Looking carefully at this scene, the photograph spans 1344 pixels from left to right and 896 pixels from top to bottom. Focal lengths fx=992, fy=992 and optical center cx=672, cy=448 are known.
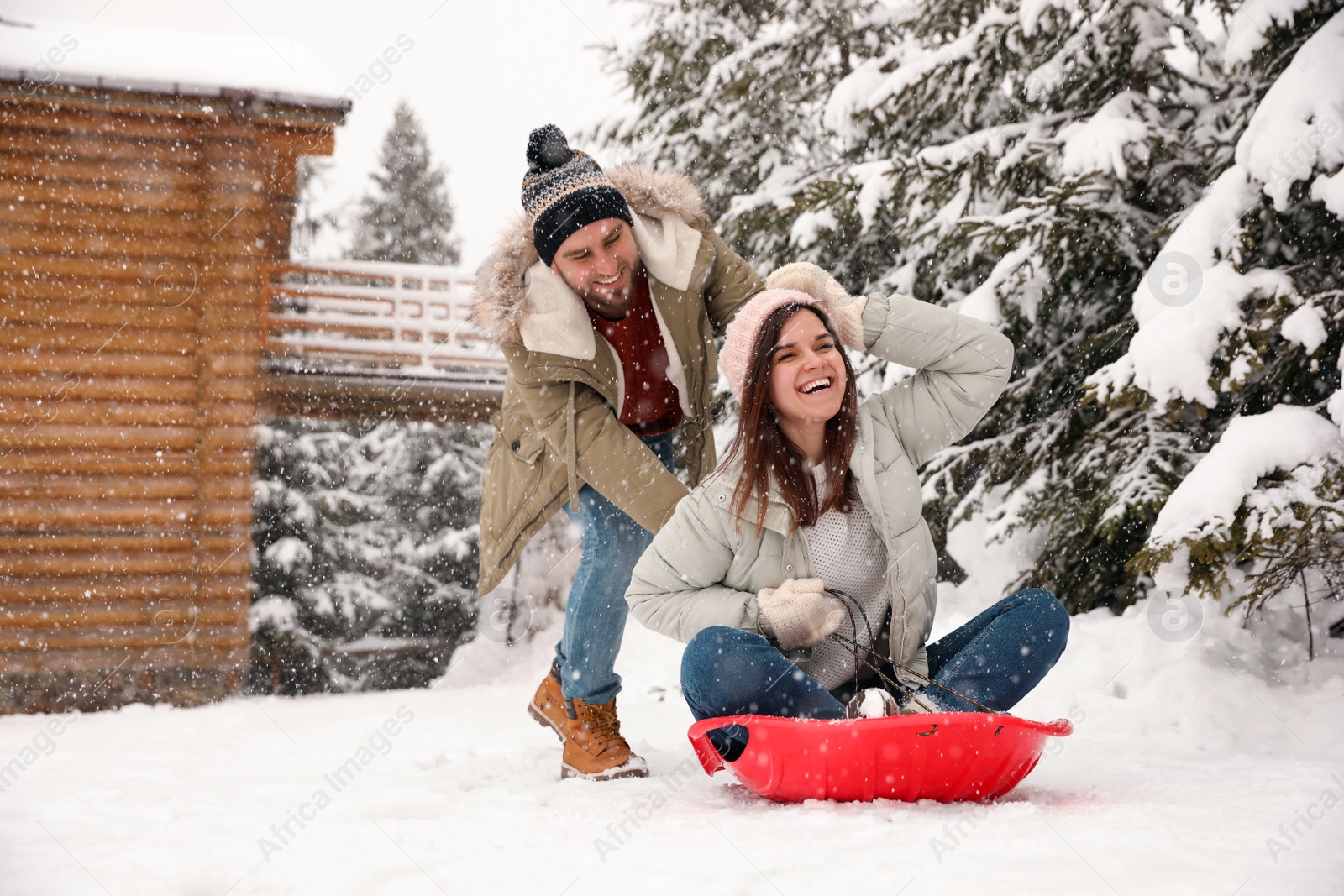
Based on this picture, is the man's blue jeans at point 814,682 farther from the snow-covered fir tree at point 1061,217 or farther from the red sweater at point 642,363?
the red sweater at point 642,363

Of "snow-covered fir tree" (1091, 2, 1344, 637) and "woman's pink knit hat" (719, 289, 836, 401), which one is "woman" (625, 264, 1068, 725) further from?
"snow-covered fir tree" (1091, 2, 1344, 637)

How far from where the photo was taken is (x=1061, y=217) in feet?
12.4

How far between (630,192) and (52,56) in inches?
239

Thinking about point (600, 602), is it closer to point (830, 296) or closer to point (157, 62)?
point (830, 296)

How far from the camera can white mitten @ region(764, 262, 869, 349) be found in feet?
7.92

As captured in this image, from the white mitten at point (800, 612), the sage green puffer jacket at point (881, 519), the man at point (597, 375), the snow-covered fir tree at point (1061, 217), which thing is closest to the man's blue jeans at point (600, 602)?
the man at point (597, 375)

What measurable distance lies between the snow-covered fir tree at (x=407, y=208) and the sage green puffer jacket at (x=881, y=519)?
1783 centimetres

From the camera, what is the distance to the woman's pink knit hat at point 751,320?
2.37m

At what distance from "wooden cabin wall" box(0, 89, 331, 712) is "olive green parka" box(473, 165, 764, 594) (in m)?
4.94

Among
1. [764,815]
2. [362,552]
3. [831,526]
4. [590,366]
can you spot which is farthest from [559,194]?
[362,552]

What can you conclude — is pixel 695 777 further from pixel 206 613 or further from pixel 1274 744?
pixel 206 613

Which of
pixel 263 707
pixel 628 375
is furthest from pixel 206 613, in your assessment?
pixel 628 375

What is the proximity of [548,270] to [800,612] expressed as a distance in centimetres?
120

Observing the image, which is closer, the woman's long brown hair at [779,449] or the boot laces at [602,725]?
the woman's long brown hair at [779,449]
